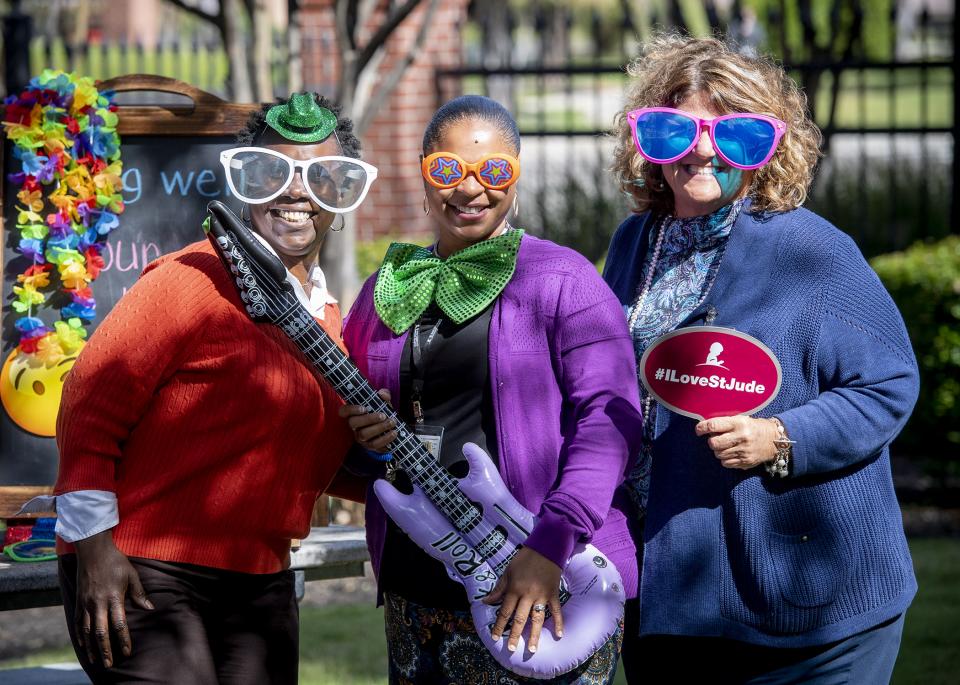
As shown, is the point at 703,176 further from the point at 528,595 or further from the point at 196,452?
the point at 196,452

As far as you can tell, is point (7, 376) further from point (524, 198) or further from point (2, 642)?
point (524, 198)

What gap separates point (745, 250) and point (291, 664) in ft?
4.49

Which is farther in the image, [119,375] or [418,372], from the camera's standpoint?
[418,372]

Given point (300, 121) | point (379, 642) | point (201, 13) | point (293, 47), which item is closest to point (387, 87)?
point (293, 47)

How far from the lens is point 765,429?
8.29 feet

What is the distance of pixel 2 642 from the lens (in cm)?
551

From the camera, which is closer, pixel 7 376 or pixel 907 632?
pixel 7 376

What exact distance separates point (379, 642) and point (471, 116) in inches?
128

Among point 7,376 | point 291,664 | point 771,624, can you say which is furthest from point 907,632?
point 7,376

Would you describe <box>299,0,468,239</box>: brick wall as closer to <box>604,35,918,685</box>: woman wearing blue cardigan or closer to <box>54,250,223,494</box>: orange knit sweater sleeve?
<box>604,35,918,685</box>: woman wearing blue cardigan

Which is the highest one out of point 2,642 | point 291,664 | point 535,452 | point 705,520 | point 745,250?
point 745,250

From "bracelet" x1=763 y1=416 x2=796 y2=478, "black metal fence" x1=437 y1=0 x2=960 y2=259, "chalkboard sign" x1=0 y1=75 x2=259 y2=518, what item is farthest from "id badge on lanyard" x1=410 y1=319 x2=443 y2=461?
"black metal fence" x1=437 y1=0 x2=960 y2=259

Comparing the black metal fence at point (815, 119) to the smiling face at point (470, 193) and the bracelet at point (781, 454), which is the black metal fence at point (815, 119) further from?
the bracelet at point (781, 454)

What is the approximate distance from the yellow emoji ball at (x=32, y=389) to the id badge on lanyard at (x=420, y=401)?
158 centimetres
